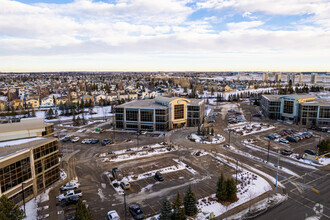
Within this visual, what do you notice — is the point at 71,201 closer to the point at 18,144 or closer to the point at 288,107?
the point at 18,144

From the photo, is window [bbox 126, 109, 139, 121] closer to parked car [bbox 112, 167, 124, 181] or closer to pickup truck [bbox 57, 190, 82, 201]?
parked car [bbox 112, 167, 124, 181]

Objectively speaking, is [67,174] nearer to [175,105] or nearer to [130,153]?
[130,153]

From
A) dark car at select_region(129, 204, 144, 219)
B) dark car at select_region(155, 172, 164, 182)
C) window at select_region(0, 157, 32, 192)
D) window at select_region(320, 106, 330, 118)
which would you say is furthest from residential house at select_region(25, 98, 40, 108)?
window at select_region(320, 106, 330, 118)

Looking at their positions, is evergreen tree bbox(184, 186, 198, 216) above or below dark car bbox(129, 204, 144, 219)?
above

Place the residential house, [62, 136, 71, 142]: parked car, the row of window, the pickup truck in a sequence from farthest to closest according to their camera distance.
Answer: the residential house < [62, 136, 71, 142]: parked car < the row of window < the pickup truck

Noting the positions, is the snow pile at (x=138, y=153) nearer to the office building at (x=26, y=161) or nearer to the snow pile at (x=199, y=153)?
the snow pile at (x=199, y=153)
